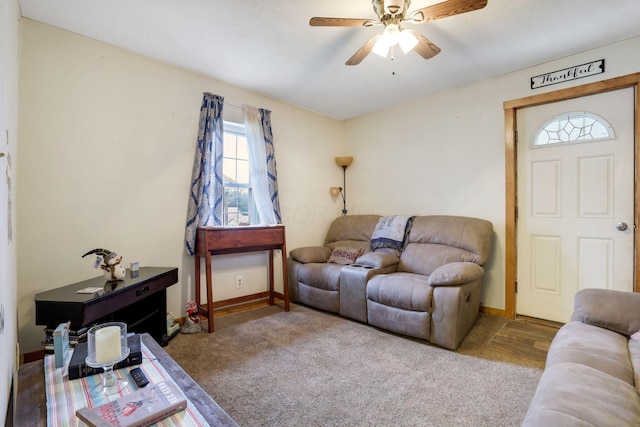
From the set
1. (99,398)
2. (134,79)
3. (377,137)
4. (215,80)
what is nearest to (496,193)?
(377,137)

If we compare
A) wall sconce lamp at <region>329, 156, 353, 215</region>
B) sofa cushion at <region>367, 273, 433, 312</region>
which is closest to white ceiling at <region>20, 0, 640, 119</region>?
wall sconce lamp at <region>329, 156, 353, 215</region>

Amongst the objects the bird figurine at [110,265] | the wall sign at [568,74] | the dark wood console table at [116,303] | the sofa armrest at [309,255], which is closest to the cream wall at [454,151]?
the wall sign at [568,74]

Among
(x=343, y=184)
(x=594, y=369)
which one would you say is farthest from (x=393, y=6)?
(x=343, y=184)

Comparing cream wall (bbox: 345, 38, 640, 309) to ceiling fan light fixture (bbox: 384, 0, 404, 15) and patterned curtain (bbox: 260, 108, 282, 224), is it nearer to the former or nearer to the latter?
patterned curtain (bbox: 260, 108, 282, 224)

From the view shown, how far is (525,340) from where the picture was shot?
251 cm

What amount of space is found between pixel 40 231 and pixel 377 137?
368cm

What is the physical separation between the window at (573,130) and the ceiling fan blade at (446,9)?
1.82 meters

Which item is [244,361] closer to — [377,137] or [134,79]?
[134,79]

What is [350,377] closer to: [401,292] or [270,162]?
[401,292]

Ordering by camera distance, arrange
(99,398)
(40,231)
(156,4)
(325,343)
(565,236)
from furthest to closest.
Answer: (565,236)
(325,343)
(40,231)
(156,4)
(99,398)

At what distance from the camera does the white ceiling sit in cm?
202

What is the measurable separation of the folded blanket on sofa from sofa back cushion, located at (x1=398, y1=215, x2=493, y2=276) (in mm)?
80

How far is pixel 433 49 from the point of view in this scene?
6.82 feet

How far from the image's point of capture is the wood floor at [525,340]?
87.9 inches
